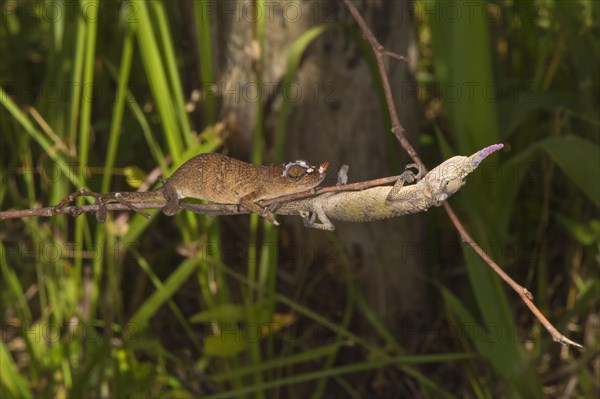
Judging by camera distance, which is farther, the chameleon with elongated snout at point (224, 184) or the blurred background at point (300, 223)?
the blurred background at point (300, 223)

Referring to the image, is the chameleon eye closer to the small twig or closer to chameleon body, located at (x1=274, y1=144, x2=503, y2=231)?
chameleon body, located at (x1=274, y1=144, x2=503, y2=231)

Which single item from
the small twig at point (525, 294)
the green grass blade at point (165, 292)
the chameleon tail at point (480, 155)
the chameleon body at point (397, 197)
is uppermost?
the chameleon tail at point (480, 155)

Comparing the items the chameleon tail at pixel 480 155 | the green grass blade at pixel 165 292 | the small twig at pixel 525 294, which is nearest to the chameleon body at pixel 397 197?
the chameleon tail at pixel 480 155

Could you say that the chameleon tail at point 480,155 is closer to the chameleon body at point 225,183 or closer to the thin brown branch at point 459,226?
the thin brown branch at point 459,226

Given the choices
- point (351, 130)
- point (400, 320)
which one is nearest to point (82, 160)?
point (351, 130)

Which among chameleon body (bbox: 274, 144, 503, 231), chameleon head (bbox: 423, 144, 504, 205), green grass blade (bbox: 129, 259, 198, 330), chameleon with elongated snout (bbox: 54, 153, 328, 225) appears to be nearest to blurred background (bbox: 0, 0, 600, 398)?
green grass blade (bbox: 129, 259, 198, 330)

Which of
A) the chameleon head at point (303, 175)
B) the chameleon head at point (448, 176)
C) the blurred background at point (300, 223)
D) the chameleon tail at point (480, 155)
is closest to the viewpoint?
the chameleon tail at point (480, 155)

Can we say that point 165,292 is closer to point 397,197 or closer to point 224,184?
point 224,184

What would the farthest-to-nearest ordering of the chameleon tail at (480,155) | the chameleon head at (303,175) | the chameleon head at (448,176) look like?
the chameleon head at (303,175) < the chameleon head at (448,176) < the chameleon tail at (480,155)

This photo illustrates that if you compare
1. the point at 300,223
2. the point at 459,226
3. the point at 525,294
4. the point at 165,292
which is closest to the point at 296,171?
the point at 459,226
